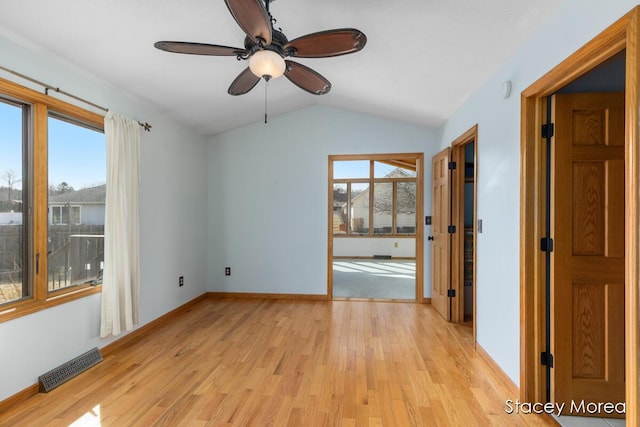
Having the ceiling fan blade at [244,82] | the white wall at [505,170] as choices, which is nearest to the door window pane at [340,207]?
the white wall at [505,170]

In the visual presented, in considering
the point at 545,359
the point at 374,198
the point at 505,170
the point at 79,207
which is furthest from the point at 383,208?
the point at 79,207

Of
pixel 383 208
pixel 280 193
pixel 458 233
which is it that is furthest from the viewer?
pixel 383 208

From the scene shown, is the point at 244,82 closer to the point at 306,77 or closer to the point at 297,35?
the point at 306,77

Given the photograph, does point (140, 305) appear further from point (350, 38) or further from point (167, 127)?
point (350, 38)

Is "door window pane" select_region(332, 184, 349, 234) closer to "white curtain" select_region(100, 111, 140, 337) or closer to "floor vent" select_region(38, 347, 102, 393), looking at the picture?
"white curtain" select_region(100, 111, 140, 337)

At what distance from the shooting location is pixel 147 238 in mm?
3531

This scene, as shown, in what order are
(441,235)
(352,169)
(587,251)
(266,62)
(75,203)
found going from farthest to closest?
(352,169) < (441,235) < (75,203) < (587,251) < (266,62)

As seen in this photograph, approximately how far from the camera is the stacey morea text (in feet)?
6.49

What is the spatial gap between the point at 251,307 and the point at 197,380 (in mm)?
1953

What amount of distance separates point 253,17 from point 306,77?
0.78 meters

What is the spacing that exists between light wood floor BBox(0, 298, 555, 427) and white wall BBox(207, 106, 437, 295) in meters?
1.16

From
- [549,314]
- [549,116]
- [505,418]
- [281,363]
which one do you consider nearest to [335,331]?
[281,363]

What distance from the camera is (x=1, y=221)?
2152 mm

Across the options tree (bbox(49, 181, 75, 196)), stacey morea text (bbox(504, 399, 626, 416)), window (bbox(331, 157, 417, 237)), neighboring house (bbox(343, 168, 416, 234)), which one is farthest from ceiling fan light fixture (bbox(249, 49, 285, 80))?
neighboring house (bbox(343, 168, 416, 234))
